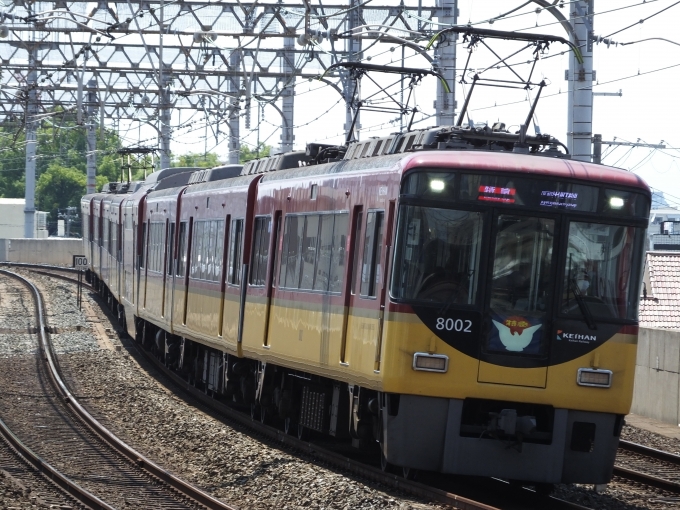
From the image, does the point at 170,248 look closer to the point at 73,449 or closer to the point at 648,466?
the point at 73,449

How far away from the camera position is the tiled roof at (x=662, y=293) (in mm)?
22027

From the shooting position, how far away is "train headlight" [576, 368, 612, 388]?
10617 mm

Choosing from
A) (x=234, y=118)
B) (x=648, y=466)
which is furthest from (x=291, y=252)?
(x=234, y=118)

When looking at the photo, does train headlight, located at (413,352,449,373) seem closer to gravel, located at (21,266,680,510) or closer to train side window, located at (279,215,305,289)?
gravel, located at (21,266,680,510)

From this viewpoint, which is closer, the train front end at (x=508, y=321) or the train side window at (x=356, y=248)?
the train front end at (x=508, y=321)

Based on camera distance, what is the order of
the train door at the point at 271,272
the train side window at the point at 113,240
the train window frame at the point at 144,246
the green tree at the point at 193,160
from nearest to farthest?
1. the train door at the point at 271,272
2. the train window frame at the point at 144,246
3. the train side window at the point at 113,240
4. the green tree at the point at 193,160

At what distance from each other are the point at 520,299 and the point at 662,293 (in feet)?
42.7

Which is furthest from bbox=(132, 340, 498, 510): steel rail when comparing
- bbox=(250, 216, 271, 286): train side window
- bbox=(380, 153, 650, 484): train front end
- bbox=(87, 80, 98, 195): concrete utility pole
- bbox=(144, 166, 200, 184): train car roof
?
bbox=(87, 80, 98, 195): concrete utility pole

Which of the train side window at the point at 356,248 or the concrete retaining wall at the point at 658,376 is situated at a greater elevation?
the train side window at the point at 356,248

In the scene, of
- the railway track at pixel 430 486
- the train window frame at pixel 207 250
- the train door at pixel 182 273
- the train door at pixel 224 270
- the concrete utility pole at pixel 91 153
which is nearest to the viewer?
the railway track at pixel 430 486

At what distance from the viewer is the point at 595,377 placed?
419 inches

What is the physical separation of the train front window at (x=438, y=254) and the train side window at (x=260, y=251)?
4242 millimetres

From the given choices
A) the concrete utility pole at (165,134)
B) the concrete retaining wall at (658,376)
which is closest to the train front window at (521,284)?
the concrete retaining wall at (658,376)

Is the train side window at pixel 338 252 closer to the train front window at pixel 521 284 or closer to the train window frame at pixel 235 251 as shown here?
the train front window at pixel 521 284
